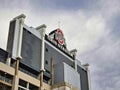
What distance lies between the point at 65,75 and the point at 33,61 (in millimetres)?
11083

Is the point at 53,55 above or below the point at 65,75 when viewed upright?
above

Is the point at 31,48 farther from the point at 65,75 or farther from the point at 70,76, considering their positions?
the point at 70,76

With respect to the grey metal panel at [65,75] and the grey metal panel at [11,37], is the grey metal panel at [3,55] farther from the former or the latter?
the grey metal panel at [65,75]

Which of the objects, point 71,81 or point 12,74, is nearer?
point 12,74

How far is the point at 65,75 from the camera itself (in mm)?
73875

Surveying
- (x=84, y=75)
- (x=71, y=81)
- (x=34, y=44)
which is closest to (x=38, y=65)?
(x=34, y=44)

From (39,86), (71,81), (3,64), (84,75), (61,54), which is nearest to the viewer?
(3,64)

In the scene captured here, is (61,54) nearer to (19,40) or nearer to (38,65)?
(38,65)

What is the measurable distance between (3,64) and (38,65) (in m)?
15.2

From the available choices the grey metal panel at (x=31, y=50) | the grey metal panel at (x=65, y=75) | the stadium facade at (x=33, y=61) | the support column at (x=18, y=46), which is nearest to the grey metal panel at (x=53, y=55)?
the stadium facade at (x=33, y=61)

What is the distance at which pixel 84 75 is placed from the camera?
9500cm

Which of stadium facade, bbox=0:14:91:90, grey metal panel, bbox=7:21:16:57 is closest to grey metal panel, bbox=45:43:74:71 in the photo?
stadium facade, bbox=0:14:91:90

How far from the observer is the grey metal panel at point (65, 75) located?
7381 centimetres

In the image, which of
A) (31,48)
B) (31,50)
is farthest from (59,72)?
(31,48)
